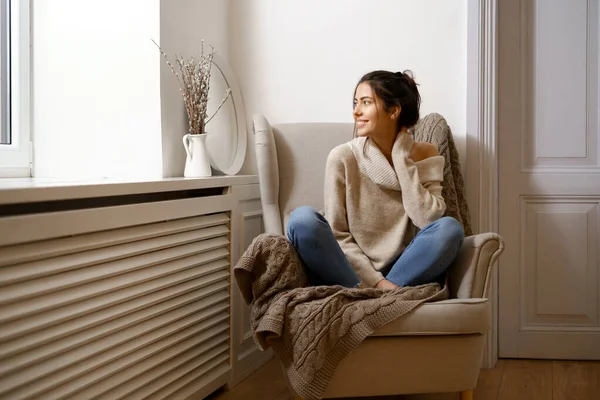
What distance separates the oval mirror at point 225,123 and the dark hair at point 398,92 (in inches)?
25.1

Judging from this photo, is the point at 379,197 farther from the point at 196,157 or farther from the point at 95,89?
the point at 95,89

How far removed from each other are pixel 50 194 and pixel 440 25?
1.80m

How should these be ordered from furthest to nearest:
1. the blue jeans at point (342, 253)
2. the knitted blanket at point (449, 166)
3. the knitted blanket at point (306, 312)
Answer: the knitted blanket at point (449, 166)
the blue jeans at point (342, 253)
the knitted blanket at point (306, 312)

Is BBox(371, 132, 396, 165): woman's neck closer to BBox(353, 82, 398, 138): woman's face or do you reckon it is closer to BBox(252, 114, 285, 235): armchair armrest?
BBox(353, 82, 398, 138): woman's face

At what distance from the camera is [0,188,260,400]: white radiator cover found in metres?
1.45

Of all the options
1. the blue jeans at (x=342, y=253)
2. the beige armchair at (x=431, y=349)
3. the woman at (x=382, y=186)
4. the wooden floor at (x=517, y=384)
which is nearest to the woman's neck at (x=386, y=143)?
the woman at (x=382, y=186)

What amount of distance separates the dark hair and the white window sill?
0.58 m

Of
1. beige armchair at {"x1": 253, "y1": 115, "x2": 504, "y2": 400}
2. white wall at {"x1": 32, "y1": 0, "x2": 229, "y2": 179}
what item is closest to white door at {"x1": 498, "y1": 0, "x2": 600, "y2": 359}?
beige armchair at {"x1": 253, "y1": 115, "x2": 504, "y2": 400}

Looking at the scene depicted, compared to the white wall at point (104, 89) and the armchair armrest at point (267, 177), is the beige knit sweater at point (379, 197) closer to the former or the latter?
the armchair armrest at point (267, 177)

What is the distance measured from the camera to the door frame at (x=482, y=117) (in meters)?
2.75

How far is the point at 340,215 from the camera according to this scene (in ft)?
7.72

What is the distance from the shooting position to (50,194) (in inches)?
59.6

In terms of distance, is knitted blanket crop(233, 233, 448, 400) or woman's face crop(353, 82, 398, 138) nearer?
knitted blanket crop(233, 233, 448, 400)

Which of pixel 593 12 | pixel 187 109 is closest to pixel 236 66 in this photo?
pixel 187 109
